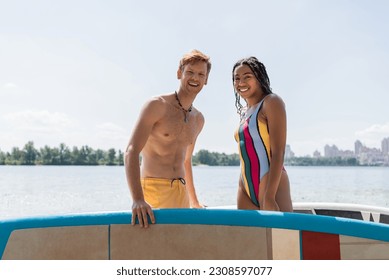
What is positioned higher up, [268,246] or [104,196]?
[268,246]

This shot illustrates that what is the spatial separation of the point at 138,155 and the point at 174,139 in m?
0.53

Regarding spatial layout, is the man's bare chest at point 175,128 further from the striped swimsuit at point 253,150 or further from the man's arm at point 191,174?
the striped swimsuit at point 253,150

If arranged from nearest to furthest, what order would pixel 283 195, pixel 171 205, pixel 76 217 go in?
pixel 76 217 < pixel 283 195 < pixel 171 205

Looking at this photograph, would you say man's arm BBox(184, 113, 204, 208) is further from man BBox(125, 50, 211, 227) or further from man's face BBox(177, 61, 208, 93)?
man's face BBox(177, 61, 208, 93)

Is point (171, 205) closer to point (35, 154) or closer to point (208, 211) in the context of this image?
point (208, 211)

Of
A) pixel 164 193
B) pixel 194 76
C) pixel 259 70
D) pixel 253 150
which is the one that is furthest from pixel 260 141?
pixel 164 193

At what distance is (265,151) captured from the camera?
1948mm

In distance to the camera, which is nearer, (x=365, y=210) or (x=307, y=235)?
(x=307, y=235)

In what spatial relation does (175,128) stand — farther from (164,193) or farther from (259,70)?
(259,70)

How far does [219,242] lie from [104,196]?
1902 cm

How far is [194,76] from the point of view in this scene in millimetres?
2145

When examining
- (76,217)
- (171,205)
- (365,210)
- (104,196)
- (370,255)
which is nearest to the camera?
(370,255)

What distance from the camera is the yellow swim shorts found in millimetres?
2258
